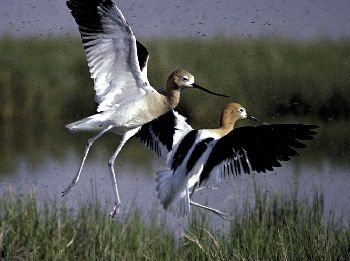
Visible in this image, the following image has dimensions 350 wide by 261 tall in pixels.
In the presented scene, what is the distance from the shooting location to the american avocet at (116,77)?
6.79 metres

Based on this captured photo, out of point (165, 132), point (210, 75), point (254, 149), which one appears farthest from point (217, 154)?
point (210, 75)

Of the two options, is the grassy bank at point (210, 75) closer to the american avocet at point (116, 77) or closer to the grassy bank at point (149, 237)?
the american avocet at point (116, 77)

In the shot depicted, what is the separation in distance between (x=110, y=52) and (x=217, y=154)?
93 centimetres

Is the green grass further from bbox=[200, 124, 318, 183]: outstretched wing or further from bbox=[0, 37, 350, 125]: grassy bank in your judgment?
bbox=[200, 124, 318, 183]: outstretched wing

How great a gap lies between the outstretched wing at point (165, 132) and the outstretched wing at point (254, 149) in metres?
0.45

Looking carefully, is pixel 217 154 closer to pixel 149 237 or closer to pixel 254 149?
pixel 254 149

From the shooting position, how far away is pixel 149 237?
245 inches

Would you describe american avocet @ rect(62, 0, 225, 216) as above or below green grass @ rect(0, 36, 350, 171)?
above

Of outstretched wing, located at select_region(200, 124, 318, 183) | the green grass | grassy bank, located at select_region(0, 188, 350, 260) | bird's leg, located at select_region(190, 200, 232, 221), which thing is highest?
outstretched wing, located at select_region(200, 124, 318, 183)

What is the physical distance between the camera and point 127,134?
7.25 m

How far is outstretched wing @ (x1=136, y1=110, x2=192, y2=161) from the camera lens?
7117 mm

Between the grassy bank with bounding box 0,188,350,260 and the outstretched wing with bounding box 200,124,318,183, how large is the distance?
258 millimetres

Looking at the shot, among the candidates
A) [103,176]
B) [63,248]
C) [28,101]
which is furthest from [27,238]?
[28,101]

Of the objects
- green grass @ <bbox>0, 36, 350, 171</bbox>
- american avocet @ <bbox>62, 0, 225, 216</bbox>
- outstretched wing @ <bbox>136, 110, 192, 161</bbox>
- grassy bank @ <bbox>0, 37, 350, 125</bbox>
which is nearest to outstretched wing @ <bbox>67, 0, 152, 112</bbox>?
american avocet @ <bbox>62, 0, 225, 216</bbox>
